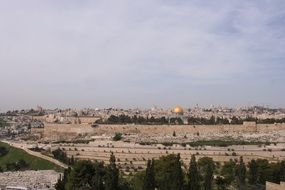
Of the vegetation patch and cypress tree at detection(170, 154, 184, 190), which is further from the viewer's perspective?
the vegetation patch

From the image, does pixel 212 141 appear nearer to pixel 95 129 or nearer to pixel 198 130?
pixel 198 130

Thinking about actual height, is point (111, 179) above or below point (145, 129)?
below

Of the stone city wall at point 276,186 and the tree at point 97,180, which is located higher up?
the stone city wall at point 276,186

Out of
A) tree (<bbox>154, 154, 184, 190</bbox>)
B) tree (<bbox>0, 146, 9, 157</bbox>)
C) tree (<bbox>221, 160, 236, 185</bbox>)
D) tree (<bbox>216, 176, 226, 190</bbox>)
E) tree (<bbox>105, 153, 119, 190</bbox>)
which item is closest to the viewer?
tree (<bbox>105, 153, 119, 190</bbox>)

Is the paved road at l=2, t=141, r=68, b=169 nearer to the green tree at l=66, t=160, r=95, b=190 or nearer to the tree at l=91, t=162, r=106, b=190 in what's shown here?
the green tree at l=66, t=160, r=95, b=190

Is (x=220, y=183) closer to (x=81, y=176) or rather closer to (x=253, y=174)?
(x=253, y=174)

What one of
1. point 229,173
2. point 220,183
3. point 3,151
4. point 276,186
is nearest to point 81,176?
point 220,183

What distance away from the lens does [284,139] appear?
63312 mm

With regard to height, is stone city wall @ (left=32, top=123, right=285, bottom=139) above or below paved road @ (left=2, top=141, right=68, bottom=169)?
above

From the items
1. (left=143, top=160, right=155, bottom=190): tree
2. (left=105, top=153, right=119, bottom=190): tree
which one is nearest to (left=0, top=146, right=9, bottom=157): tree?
(left=105, top=153, right=119, bottom=190): tree

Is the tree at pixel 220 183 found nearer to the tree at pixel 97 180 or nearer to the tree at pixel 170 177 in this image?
Result: the tree at pixel 170 177

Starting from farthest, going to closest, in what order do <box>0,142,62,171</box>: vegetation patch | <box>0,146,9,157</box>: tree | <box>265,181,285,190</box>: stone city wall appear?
<box>0,146,9,157</box>: tree < <box>0,142,62,171</box>: vegetation patch < <box>265,181,285,190</box>: stone city wall

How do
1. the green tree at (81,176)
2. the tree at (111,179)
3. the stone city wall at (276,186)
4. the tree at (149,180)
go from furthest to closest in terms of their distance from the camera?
the green tree at (81,176)
the tree at (149,180)
the tree at (111,179)
the stone city wall at (276,186)

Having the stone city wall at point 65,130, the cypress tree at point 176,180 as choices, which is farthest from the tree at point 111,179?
the stone city wall at point 65,130
